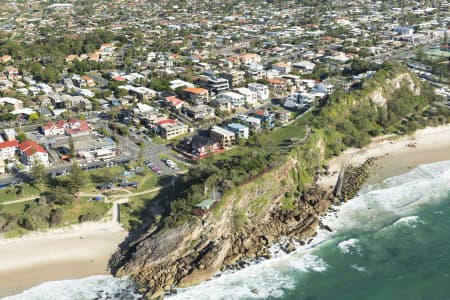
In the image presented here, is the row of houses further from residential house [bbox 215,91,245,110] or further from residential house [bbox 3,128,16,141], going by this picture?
residential house [bbox 215,91,245,110]

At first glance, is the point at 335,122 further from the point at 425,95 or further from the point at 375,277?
the point at 375,277

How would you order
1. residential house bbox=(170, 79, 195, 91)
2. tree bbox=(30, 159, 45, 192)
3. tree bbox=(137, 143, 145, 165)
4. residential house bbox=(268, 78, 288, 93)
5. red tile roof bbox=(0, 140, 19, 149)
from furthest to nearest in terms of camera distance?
1. residential house bbox=(268, 78, 288, 93)
2. residential house bbox=(170, 79, 195, 91)
3. red tile roof bbox=(0, 140, 19, 149)
4. tree bbox=(137, 143, 145, 165)
5. tree bbox=(30, 159, 45, 192)

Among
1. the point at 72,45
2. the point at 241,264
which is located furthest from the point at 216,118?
the point at 72,45

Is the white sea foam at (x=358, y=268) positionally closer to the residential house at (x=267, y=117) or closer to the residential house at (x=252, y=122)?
the residential house at (x=252, y=122)

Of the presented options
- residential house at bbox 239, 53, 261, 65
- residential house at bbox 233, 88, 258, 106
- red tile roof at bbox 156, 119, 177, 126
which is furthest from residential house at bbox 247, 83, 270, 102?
residential house at bbox 239, 53, 261, 65

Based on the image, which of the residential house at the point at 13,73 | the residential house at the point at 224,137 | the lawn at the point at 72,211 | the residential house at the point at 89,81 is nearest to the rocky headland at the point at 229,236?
the lawn at the point at 72,211
